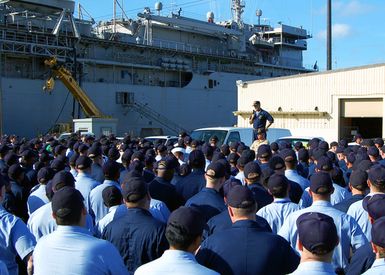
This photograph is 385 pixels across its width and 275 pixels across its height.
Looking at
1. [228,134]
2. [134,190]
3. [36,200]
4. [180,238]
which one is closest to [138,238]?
[134,190]

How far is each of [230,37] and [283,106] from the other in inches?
887

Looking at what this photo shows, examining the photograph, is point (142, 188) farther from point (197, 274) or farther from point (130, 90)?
point (130, 90)

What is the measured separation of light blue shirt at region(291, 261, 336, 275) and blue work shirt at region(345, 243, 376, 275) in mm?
865

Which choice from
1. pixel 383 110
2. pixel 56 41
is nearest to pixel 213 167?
pixel 383 110

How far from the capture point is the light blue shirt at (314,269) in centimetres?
281

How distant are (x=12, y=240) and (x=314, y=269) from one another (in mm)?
2562

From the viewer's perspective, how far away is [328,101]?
24844mm

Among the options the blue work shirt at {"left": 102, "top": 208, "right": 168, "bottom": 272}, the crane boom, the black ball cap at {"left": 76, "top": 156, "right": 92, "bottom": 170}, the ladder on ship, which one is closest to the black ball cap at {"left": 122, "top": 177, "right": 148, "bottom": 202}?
the blue work shirt at {"left": 102, "top": 208, "right": 168, "bottom": 272}

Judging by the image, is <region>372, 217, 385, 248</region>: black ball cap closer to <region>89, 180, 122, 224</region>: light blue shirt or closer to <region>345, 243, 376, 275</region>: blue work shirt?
<region>345, 243, 376, 275</region>: blue work shirt

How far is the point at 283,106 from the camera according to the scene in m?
27.1

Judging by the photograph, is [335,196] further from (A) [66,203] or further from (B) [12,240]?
(B) [12,240]

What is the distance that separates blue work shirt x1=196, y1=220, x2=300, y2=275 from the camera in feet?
11.4

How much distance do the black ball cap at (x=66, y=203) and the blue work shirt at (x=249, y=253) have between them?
0.96 metres

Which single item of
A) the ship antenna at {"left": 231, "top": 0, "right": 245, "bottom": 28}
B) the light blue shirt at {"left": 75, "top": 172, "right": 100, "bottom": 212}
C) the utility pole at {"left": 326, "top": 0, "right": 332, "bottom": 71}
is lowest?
the light blue shirt at {"left": 75, "top": 172, "right": 100, "bottom": 212}
